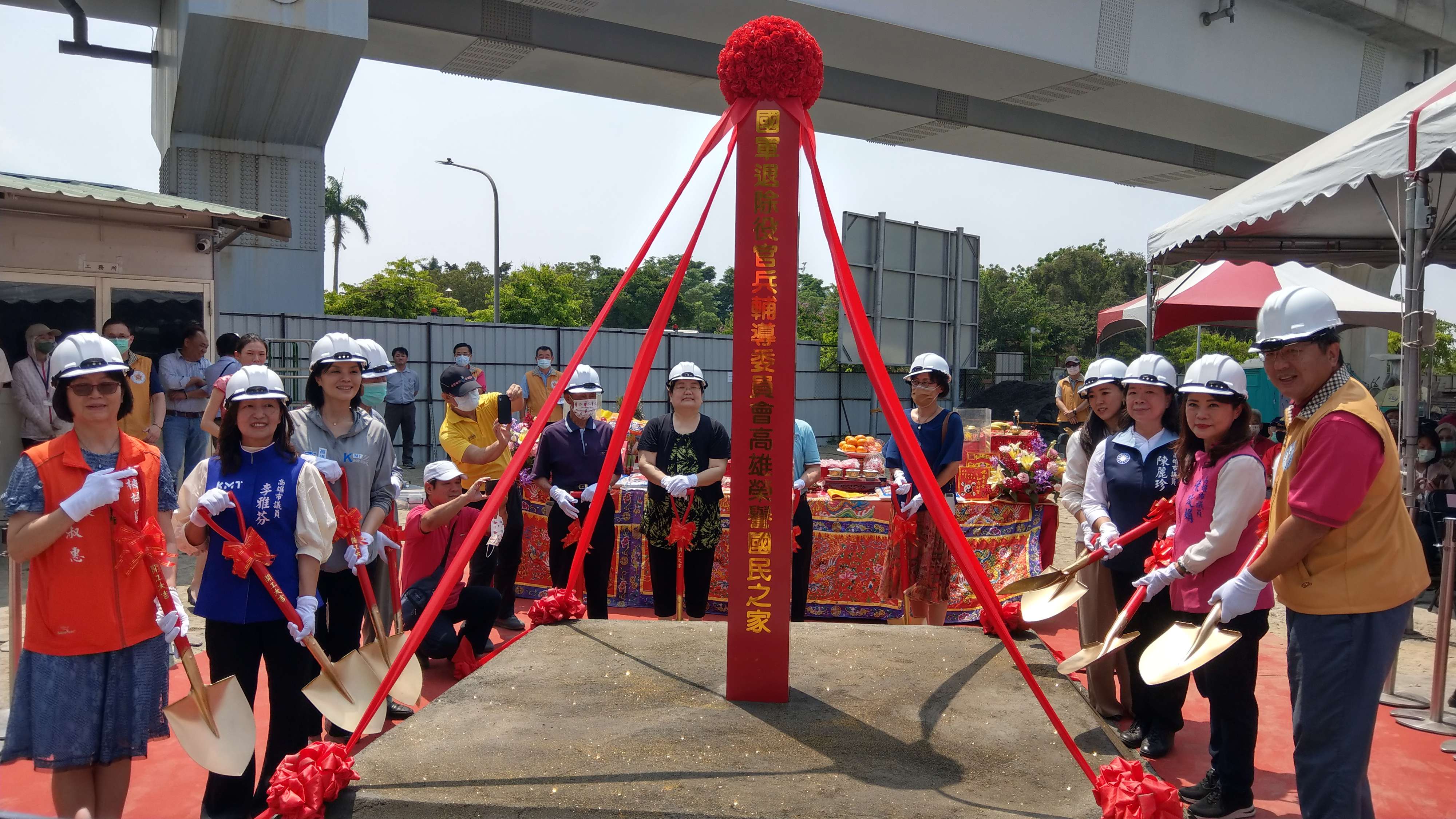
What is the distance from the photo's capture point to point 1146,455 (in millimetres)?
3838

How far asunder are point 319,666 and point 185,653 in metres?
0.47

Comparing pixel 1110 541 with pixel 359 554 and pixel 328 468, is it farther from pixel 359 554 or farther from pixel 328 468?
pixel 328 468

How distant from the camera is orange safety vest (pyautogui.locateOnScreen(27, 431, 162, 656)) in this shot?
2.60m

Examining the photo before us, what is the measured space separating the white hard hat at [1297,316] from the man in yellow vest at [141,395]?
284 inches

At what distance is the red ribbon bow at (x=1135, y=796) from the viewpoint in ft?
6.72

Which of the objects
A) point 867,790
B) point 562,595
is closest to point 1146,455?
point 867,790

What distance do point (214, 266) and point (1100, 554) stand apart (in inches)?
316

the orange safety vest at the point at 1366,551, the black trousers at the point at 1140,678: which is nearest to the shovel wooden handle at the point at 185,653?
the orange safety vest at the point at 1366,551

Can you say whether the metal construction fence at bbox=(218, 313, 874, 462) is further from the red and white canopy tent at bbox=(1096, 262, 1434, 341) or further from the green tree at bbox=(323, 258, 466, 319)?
the green tree at bbox=(323, 258, 466, 319)

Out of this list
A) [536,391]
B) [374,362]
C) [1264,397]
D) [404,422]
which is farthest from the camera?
[1264,397]

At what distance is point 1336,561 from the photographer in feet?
8.07

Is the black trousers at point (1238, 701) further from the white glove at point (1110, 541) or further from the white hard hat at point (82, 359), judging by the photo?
the white hard hat at point (82, 359)

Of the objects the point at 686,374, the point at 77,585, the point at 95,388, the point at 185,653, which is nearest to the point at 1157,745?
the point at 686,374

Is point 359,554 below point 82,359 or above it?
below
